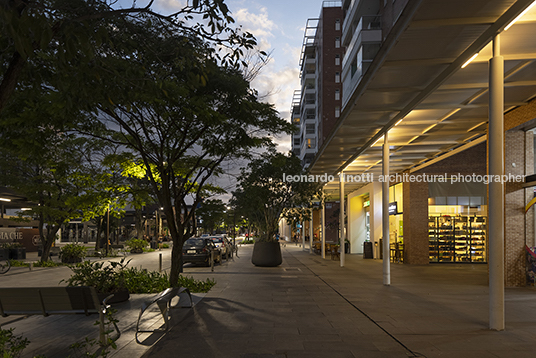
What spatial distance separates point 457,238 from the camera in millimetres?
22625

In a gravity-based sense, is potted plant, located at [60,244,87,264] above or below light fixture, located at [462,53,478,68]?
below

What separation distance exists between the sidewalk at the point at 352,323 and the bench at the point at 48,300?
1328mm

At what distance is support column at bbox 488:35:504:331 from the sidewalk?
446 millimetres

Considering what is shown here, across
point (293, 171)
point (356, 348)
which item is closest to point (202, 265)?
point (293, 171)

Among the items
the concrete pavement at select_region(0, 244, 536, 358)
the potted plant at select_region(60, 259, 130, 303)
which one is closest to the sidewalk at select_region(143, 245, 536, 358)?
the concrete pavement at select_region(0, 244, 536, 358)

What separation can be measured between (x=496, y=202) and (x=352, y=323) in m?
3.27

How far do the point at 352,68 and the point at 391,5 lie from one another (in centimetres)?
547

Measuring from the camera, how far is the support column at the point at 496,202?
7457 millimetres

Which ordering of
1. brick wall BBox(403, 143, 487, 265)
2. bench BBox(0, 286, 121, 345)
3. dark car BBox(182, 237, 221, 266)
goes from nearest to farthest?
bench BBox(0, 286, 121, 345) → brick wall BBox(403, 143, 487, 265) → dark car BBox(182, 237, 221, 266)

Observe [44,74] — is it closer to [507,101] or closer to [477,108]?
[477,108]

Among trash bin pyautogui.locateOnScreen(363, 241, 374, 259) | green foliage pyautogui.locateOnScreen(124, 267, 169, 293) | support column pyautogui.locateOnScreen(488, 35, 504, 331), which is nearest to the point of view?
support column pyautogui.locateOnScreen(488, 35, 504, 331)

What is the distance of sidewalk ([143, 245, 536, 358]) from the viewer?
6270 millimetres

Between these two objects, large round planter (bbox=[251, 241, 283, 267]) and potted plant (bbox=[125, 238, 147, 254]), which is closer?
large round planter (bbox=[251, 241, 283, 267])

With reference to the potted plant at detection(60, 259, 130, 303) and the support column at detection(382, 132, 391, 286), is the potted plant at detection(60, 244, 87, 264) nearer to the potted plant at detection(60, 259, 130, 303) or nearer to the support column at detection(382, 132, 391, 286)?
the potted plant at detection(60, 259, 130, 303)
